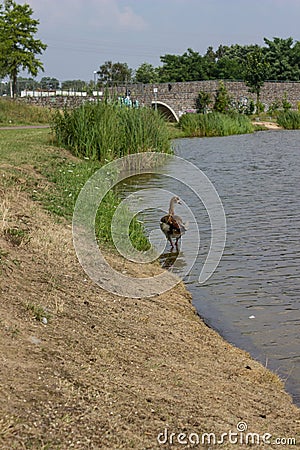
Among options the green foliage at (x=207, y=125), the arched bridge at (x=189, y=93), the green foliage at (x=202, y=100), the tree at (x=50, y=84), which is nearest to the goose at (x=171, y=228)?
the green foliage at (x=207, y=125)

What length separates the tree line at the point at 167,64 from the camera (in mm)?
43406

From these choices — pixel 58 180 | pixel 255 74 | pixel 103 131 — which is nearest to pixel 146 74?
pixel 255 74

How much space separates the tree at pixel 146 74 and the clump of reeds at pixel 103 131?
70.4 metres

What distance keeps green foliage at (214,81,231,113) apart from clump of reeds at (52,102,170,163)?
41.1 meters

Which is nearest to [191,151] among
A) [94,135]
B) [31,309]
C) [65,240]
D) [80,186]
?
[94,135]

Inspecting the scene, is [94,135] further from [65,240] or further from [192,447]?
[192,447]

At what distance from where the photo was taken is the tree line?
43.4 meters

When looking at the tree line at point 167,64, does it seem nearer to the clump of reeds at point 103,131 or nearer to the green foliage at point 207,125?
the green foliage at point 207,125

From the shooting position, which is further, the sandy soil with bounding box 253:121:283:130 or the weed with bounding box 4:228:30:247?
the sandy soil with bounding box 253:121:283:130

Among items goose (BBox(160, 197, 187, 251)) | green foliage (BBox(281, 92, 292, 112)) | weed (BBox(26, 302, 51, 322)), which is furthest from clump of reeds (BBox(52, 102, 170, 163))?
green foliage (BBox(281, 92, 292, 112))

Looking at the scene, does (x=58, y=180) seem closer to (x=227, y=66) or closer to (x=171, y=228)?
(x=171, y=228)

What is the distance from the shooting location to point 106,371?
4.75 metres

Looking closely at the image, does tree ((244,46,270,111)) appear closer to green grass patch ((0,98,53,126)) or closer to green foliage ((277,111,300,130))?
green foliage ((277,111,300,130))

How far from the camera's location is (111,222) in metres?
9.91
